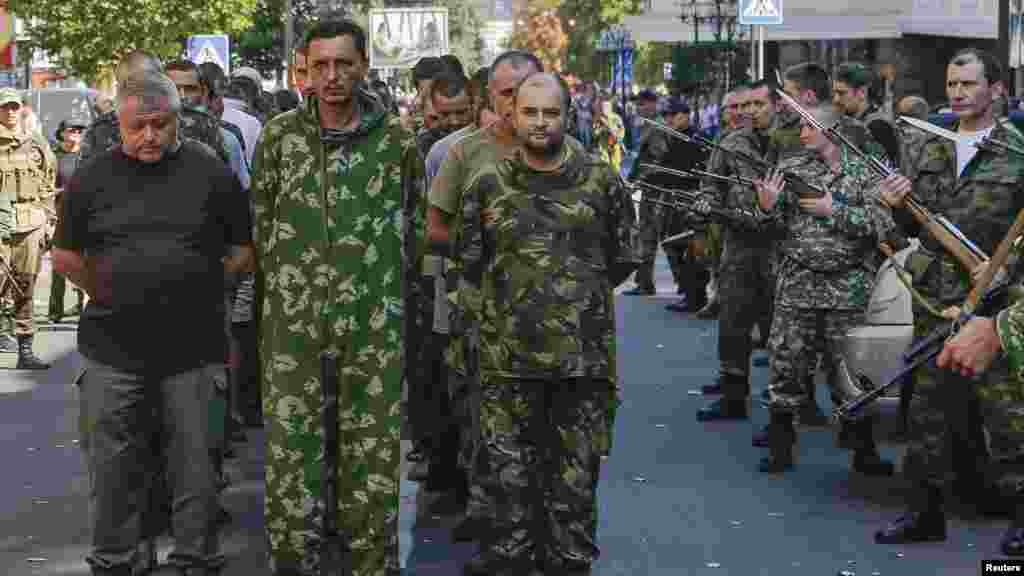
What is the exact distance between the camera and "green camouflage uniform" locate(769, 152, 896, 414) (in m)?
9.92

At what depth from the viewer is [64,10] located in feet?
122

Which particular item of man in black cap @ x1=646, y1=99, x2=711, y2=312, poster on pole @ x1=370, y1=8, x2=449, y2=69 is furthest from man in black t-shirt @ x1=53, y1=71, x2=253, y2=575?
poster on pole @ x1=370, y1=8, x2=449, y2=69

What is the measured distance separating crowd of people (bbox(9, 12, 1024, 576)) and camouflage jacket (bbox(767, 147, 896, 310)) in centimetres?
57

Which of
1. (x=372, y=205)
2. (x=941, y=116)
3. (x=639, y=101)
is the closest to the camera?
(x=372, y=205)

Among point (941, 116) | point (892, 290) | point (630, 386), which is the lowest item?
point (630, 386)

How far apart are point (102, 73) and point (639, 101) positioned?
14637 mm

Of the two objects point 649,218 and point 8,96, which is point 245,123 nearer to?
point 8,96

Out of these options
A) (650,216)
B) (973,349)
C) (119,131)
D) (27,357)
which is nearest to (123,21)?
(650,216)

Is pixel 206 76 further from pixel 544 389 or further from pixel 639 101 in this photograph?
pixel 639 101

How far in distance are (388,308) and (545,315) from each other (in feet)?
2.53

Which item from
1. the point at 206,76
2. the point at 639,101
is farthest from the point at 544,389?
the point at 639,101

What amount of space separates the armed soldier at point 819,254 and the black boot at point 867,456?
380 millimetres

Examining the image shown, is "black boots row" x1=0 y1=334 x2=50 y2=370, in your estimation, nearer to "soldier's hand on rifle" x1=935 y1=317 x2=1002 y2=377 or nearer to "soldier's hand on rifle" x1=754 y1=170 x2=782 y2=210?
"soldier's hand on rifle" x1=754 y1=170 x2=782 y2=210

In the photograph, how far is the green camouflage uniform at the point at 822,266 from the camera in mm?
9922
